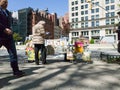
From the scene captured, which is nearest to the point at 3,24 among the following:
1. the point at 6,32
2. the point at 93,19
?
the point at 6,32

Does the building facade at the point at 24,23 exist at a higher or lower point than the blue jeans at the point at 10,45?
higher

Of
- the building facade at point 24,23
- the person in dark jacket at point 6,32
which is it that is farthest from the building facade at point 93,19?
the person in dark jacket at point 6,32

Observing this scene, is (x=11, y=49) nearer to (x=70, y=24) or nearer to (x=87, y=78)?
(x=87, y=78)

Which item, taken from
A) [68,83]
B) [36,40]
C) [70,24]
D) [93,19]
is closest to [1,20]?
[68,83]

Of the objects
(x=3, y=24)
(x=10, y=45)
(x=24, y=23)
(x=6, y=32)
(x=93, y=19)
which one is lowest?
(x=10, y=45)

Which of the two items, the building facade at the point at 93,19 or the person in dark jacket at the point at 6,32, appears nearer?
the person in dark jacket at the point at 6,32

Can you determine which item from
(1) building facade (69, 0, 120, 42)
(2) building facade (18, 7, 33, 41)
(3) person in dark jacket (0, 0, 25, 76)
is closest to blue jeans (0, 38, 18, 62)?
(3) person in dark jacket (0, 0, 25, 76)

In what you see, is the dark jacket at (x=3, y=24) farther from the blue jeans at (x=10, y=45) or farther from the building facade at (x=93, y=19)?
the building facade at (x=93, y=19)

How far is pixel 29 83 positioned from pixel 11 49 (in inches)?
40.5

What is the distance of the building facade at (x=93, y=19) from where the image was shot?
299ft

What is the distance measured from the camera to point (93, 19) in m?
A: 97.3

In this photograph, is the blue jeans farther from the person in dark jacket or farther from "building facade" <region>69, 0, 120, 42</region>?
"building facade" <region>69, 0, 120, 42</region>

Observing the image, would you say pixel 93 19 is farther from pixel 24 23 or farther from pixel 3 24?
pixel 3 24

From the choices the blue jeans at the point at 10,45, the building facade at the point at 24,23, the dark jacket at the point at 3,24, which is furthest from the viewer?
the building facade at the point at 24,23
